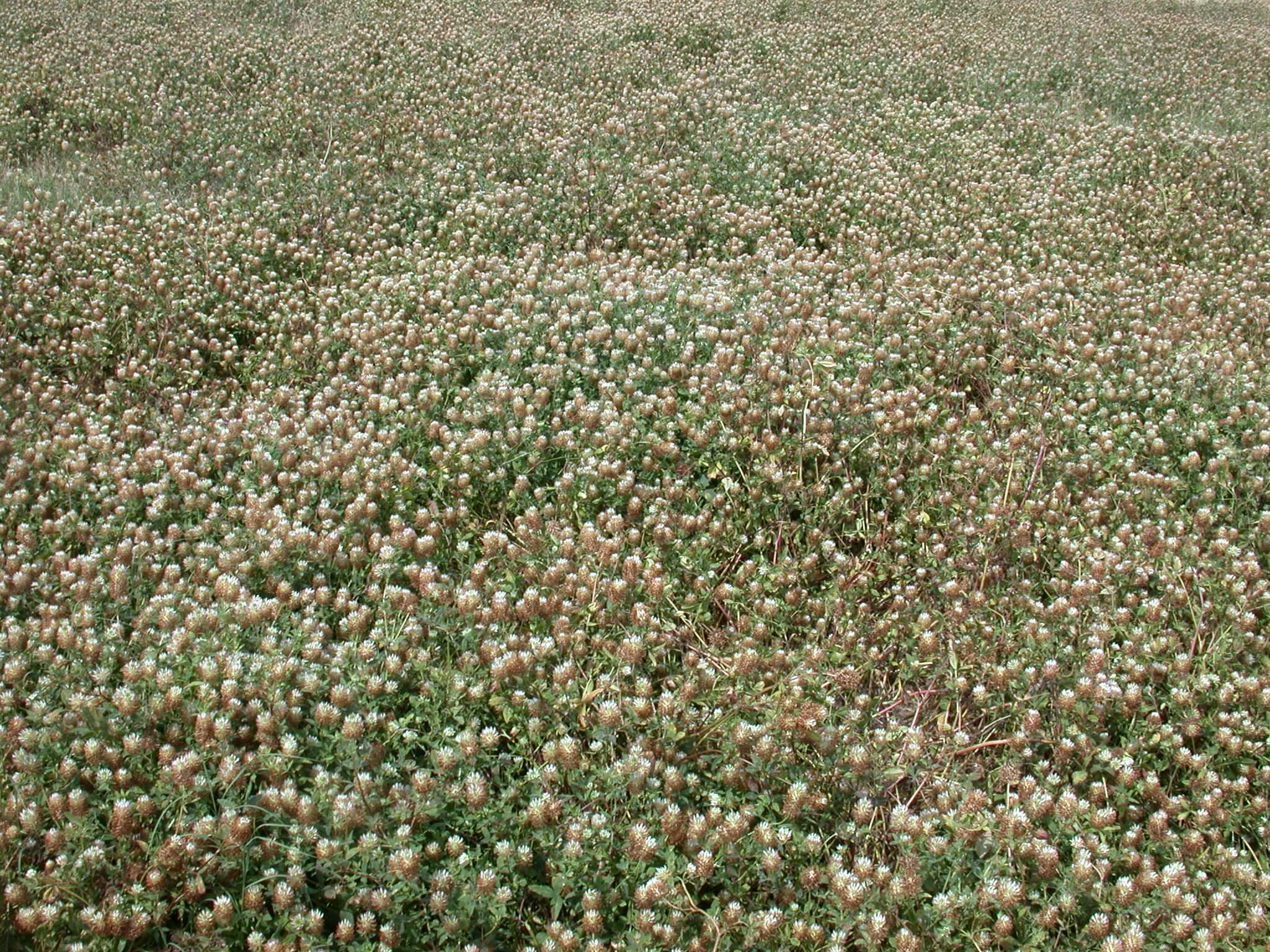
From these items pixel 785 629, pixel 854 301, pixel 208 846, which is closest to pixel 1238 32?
pixel 854 301

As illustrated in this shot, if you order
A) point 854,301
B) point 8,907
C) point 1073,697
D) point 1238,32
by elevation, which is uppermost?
point 1238,32

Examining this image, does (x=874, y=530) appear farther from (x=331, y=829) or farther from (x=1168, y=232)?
(x=1168, y=232)

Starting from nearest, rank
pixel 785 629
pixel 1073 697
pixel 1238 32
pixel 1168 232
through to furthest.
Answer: pixel 1073 697
pixel 785 629
pixel 1168 232
pixel 1238 32

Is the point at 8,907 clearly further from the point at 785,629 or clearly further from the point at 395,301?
the point at 395,301

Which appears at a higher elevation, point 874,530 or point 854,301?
point 854,301

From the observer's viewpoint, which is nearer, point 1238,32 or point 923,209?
point 923,209

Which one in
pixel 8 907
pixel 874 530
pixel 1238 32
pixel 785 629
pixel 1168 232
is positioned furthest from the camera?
pixel 1238 32
